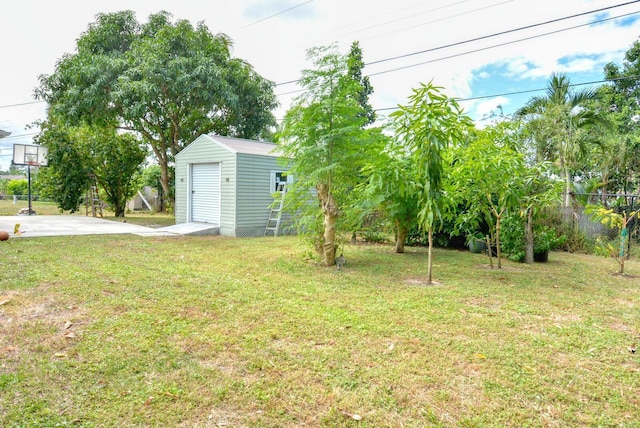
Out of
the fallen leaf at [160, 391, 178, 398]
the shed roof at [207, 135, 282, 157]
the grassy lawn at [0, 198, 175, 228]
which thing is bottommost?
the fallen leaf at [160, 391, 178, 398]

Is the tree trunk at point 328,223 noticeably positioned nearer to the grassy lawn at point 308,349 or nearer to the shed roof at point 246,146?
the grassy lawn at point 308,349

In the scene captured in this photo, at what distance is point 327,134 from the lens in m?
5.54

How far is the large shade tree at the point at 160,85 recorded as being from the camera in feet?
42.4

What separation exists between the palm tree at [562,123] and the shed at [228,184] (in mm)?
7793

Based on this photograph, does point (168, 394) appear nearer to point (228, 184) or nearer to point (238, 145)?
point (228, 184)

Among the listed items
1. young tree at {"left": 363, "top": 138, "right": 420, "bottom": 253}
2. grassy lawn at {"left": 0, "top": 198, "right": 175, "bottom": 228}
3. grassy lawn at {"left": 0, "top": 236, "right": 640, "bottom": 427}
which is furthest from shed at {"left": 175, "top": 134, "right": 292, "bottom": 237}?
young tree at {"left": 363, "top": 138, "right": 420, "bottom": 253}

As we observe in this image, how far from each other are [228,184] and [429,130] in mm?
6812

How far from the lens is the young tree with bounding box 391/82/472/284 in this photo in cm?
466

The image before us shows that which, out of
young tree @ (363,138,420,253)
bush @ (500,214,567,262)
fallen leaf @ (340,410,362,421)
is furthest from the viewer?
bush @ (500,214,567,262)

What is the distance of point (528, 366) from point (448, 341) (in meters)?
0.59

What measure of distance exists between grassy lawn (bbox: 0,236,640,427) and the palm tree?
21.6 ft

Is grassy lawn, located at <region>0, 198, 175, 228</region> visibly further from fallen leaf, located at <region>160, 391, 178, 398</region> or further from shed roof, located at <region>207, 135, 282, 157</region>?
fallen leaf, located at <region>160, 391, 178, 398</region>

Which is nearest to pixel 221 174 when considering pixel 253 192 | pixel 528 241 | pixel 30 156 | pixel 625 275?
pixel 253 192

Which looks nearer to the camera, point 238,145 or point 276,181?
point 238,145
